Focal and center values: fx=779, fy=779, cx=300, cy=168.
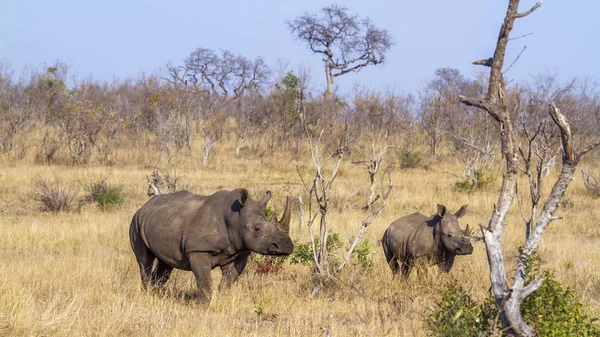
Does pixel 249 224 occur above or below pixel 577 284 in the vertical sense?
above

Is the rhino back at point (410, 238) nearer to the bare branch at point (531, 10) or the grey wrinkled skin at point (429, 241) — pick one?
the grey wrinkled skin at point (429, 241)

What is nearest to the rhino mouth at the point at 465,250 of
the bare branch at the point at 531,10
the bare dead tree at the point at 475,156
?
the bare branch at the point at 531,10

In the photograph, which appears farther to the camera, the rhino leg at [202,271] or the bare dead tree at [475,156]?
the bare dead tree at [475,156]

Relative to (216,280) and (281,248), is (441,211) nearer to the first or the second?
(281,248)

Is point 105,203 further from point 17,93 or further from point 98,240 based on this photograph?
point 17,93

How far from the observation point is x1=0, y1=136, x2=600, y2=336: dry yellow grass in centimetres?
583

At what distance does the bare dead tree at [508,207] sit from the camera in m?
4.32

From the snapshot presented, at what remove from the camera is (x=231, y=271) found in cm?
734

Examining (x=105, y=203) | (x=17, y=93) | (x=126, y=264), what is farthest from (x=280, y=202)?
(x=17, y=93)

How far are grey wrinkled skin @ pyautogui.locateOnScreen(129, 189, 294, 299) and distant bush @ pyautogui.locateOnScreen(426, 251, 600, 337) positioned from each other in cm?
216

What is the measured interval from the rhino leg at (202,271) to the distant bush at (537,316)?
249 cm

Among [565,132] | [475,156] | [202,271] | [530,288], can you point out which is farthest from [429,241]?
[475,156]

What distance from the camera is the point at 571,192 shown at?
16891 millimetres

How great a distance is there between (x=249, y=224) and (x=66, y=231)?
14.9 ft
